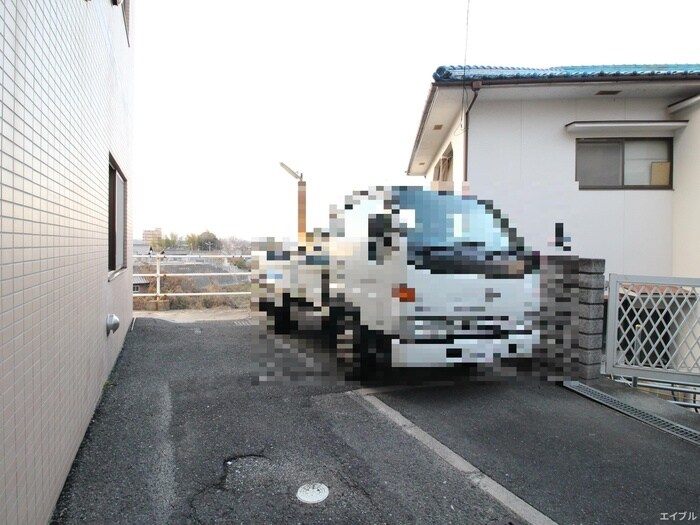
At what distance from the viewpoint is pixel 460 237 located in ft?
14.6

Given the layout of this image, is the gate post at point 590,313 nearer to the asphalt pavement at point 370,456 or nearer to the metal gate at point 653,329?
the metal gate at point 653,329

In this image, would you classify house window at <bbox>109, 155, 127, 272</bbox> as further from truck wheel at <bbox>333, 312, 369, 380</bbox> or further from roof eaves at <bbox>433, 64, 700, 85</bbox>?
roof eaves at <bbox>433, 64, 700, 85</bbox>

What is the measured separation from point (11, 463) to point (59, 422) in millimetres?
868

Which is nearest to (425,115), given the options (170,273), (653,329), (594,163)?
(594,163)

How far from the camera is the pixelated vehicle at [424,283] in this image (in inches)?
154

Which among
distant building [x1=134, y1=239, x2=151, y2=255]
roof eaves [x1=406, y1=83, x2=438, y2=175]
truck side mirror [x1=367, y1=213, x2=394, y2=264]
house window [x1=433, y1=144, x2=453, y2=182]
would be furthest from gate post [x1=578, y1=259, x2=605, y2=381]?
distant building [x1=134, y1=239, x2=151, y2=255]

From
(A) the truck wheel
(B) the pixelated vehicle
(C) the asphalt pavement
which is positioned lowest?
(C) the asphalt pavement

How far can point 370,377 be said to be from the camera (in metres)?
4.74

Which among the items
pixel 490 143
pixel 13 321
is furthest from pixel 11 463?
pixel 490 143

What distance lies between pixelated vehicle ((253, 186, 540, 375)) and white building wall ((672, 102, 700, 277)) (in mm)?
4630

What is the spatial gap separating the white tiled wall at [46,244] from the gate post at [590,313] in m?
4.76

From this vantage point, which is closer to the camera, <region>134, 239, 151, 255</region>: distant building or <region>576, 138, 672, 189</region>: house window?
<region>576, 138, 672, 189</region>: house window

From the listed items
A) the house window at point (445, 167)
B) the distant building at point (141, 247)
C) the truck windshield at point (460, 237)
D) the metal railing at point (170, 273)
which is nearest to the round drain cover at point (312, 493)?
the truck windshield at point (460, 237)

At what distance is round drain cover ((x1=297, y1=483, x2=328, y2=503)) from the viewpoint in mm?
2611
